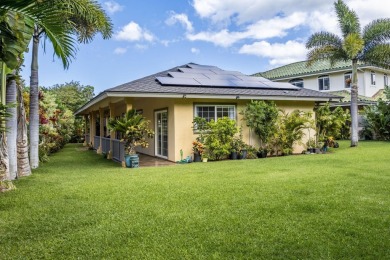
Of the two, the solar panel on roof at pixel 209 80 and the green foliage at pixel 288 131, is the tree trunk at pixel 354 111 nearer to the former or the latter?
the solar panel on roof at pixel 209 80

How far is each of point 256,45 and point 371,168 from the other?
2648cm

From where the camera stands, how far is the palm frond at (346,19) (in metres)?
16.5

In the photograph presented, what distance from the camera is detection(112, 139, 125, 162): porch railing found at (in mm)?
11461

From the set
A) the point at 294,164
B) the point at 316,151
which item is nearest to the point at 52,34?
Answer: the point at 294,164

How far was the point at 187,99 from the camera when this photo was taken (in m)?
12.5

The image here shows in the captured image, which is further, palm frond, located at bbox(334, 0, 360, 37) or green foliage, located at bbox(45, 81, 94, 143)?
green foliage, located at bbox(45, 81, 94, 143)

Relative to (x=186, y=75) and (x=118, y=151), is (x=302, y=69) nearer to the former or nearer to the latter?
(x=186, y=75)

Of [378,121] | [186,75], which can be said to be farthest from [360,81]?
[186,75]

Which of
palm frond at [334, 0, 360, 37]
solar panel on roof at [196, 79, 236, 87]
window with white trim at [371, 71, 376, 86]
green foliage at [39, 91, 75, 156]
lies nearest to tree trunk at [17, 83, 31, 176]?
green foliage at [39, 91, 75, 156]

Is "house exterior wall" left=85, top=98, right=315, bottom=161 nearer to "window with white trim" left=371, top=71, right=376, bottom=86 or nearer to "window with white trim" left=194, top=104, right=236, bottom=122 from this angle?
"window with white trim" left=194, top=104, right=236, bottom=122

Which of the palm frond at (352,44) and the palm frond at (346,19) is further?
the palm frond at (346,19)

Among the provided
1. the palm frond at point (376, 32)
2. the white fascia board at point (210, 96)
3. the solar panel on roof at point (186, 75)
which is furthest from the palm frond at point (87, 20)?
the palm frond at point (376, 32)

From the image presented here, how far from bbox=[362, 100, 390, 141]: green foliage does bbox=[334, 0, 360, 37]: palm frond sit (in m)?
6.65

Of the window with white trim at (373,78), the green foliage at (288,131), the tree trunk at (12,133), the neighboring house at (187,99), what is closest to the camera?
the tree trunk at (12,133)
